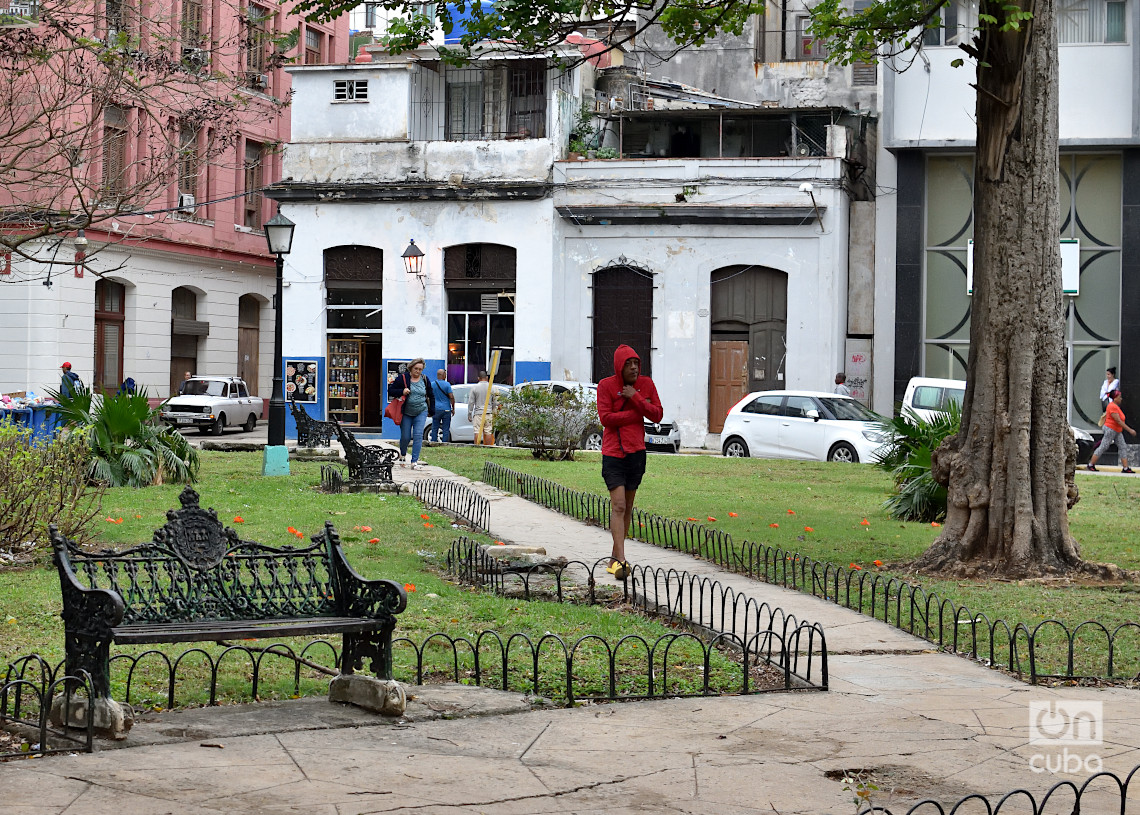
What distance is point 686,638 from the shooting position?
7.96 m

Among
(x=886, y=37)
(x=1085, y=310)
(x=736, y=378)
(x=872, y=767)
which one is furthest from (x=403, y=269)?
(x=872, y=767)

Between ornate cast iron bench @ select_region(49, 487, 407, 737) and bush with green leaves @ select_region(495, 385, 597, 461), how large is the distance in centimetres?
1623

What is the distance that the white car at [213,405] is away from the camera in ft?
113

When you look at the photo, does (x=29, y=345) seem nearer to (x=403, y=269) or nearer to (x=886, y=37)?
(x=403, y=269)

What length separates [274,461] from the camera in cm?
1867

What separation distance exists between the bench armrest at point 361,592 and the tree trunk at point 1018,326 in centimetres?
647

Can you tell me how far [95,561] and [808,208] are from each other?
26.1m

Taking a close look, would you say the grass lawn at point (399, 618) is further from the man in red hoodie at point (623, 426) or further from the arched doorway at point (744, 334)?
the arched doorway at point (744, 334)

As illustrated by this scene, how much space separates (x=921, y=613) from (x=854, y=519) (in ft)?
21.6

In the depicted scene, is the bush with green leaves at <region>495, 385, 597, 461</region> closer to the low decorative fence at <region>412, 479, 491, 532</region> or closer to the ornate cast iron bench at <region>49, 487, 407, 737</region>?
the low decorative fence at <region>412, 479, 491, 532</region>

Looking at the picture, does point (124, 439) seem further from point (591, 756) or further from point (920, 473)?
point (591, 756)

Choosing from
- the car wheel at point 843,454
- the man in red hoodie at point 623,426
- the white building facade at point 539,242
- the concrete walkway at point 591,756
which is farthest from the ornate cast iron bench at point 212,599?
the white building facade at point 539,242

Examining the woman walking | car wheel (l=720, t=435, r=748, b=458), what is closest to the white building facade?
car wheel (l=720, t=435, r=748, b=458)

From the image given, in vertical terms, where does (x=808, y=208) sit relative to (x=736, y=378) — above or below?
above
